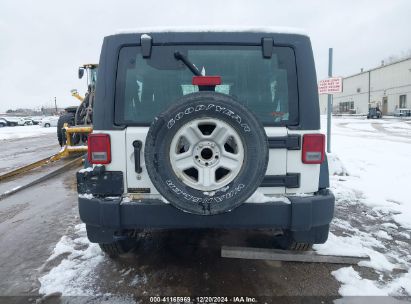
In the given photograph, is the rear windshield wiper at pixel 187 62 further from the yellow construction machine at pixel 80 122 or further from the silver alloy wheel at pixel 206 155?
the yellow construction machine at pixel 80 122

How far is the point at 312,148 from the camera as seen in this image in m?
2.81

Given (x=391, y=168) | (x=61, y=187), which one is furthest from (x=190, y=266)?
(x=391, y=168)

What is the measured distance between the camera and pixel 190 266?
3.24m

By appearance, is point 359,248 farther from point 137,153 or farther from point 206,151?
point 137,153

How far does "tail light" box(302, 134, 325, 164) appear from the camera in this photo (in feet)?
9.20

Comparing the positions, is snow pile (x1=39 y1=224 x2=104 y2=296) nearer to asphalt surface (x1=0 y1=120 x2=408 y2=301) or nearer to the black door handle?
asphalt surface (x1=0 y1=120 x2=408 y2=301)

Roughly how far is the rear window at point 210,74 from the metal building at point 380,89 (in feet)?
145

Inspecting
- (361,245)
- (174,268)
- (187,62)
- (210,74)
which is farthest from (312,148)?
(174,268)

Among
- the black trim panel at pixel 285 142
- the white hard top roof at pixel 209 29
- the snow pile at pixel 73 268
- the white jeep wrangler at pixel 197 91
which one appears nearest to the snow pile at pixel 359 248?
the white jeep wrangler at pixel 197 91

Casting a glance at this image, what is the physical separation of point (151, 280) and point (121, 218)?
68 centimetres

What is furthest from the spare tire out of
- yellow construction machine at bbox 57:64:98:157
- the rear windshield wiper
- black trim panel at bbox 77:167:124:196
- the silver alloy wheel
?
yellow construction machine at bbox 57:64:98:157

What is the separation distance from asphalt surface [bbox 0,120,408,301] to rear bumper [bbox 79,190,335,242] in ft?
1.81

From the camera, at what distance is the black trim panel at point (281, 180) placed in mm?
2814

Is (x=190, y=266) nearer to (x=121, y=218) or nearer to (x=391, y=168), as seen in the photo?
(x=121, y=218)
